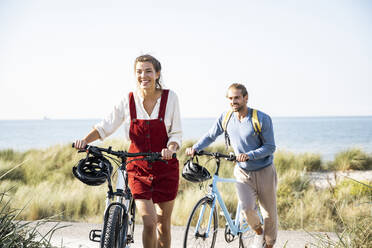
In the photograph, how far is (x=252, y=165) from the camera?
4.33 meters

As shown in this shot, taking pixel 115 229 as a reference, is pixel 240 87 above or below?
above

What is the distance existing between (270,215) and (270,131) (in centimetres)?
93

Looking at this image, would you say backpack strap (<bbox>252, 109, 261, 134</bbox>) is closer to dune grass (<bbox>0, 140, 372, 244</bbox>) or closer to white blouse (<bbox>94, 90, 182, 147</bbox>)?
white blouse (<bbox>94, 90, 182, 147</bbox>)

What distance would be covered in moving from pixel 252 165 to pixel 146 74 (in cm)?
158

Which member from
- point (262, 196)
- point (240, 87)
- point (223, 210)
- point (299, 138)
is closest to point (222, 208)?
point (223, 210)

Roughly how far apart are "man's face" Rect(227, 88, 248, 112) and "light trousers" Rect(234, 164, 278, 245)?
709 millimetres

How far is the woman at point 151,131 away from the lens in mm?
3559

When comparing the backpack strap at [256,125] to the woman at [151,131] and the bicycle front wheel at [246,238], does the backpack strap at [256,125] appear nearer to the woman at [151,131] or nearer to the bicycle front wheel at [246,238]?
the woman at [151,131]

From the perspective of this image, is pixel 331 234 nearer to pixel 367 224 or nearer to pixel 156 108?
pixel 367 224

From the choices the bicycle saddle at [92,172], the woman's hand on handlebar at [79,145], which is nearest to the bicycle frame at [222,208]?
the bicycle saddle at [92,172]

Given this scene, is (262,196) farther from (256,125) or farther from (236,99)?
(236,99)

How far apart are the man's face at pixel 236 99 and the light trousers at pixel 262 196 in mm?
709

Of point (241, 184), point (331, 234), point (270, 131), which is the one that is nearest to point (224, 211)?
point (241, 184)

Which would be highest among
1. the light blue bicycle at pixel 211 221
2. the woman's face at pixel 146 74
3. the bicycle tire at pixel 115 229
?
the woman's face at pixel 146 74
